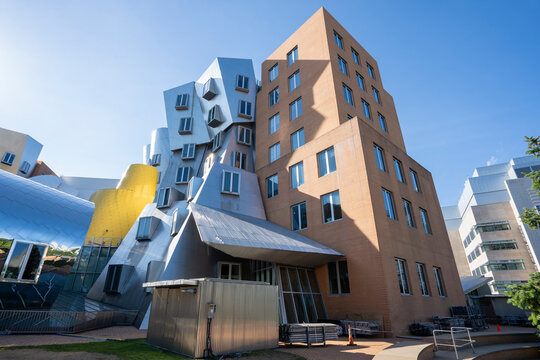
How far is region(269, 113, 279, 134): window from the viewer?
30.3 metres

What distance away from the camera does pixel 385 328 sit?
50.4 feet

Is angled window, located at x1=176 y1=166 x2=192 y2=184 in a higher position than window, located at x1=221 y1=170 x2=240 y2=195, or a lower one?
higher

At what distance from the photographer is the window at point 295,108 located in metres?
27.9

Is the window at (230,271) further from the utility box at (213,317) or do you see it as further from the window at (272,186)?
the utility box at (213,317)

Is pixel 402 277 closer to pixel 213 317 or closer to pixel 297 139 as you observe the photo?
pixel 213 317

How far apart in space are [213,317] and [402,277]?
1414 centimetres

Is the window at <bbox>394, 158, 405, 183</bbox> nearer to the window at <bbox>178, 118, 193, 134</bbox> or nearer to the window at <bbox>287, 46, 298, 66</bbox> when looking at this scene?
the window at <bbox>287, 46, 298, 66</bbox>

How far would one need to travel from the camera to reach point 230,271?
818 inches

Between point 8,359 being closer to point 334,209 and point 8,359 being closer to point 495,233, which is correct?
point 334,209

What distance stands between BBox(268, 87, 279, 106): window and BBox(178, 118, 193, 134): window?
12515 millimetres

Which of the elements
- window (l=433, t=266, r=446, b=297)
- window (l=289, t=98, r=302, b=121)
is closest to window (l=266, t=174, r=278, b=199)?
window (l=289, t=98, r=302, b=121)

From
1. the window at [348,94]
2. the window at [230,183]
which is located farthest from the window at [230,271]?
the window at [348,94]

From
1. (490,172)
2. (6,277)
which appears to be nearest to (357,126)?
(6,277)

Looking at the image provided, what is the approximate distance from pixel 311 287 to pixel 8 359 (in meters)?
15.5
